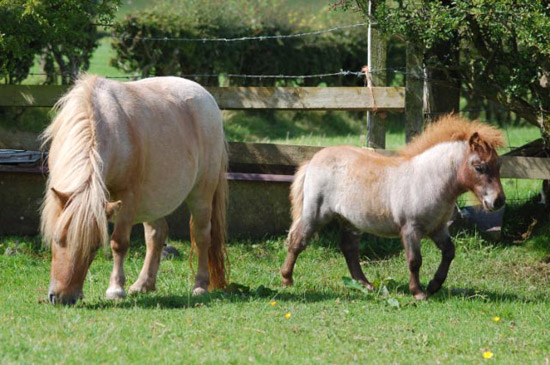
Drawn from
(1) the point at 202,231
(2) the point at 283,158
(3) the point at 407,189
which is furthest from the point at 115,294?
(2) the point at 283,158

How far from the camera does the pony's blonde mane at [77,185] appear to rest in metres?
5.56

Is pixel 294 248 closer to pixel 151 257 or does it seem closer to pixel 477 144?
pixel 151 257

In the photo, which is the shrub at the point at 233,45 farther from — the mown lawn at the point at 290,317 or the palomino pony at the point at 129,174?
the mown lawn at the point at 290,317

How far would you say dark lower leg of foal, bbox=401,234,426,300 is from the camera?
696 cm

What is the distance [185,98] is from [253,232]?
2.68 metres

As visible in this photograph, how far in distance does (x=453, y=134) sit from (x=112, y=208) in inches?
121

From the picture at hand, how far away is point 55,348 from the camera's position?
4.81 meters

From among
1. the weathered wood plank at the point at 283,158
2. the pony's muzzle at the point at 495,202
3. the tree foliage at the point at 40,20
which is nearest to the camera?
the pony's muzzle at the point at 495,202

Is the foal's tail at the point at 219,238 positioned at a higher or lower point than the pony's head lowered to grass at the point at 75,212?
lower

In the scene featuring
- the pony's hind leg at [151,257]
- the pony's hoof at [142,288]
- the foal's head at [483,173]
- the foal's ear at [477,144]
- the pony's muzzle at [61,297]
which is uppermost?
the foal's ear at [477,144]

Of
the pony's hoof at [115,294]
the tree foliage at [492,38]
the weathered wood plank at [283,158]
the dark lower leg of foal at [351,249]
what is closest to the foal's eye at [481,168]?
the tree foliage at [492,38]

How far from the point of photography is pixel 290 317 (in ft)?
19.4

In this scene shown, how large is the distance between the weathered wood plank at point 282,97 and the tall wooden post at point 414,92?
4.8 inches

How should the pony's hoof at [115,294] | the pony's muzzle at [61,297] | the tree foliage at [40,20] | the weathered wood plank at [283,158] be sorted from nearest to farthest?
the pony's muzzle at [61,297], the pony's hoof at [115,294], the weathered wood plank at [283,158], the tree foliage at [40,20]
